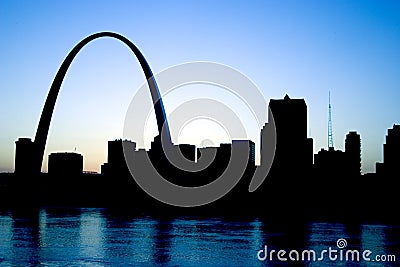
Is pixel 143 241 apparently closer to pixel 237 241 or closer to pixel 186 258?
pixel 237 241

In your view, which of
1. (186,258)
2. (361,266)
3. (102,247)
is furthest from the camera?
(102,247)

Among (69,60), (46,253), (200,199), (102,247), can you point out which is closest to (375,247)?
(102,247)

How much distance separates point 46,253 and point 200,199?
9660 cm

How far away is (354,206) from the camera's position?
112875 millimetres
